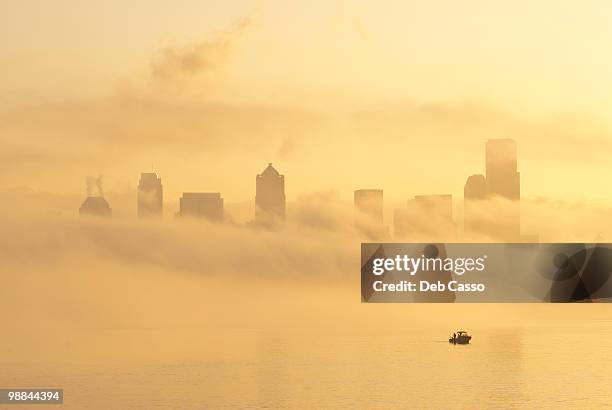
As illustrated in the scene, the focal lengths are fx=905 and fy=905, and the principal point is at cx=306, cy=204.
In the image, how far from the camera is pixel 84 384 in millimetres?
169250

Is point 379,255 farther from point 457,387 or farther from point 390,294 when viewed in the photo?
point 457,387

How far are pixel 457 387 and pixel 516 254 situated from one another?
315 feet

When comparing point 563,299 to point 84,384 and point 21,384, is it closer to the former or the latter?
point 84,384

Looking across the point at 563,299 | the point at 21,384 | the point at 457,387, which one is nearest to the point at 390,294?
the point at 563,299

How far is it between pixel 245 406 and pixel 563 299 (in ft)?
241

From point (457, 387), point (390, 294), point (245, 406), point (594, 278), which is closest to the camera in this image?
point (390, 294)

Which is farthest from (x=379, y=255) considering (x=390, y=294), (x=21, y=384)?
(x=21, y=384)

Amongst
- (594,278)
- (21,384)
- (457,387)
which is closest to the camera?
(594,278)

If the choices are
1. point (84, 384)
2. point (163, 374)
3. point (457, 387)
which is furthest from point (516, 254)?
point (163, 374)

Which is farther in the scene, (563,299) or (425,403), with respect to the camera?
(425,403)

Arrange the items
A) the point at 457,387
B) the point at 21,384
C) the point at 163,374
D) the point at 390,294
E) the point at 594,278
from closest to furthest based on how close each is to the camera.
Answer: the point at 390,294
the point at 594,278
the point at 457,387
the point at 21,384
the point at 163,374

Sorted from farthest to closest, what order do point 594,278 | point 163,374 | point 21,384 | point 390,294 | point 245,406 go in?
point 163,374 → point 21,384 → point 245,406 → point 594,278 → point 390,294

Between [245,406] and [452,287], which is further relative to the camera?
[245,406]

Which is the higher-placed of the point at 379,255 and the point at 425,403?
the point at 379,255
